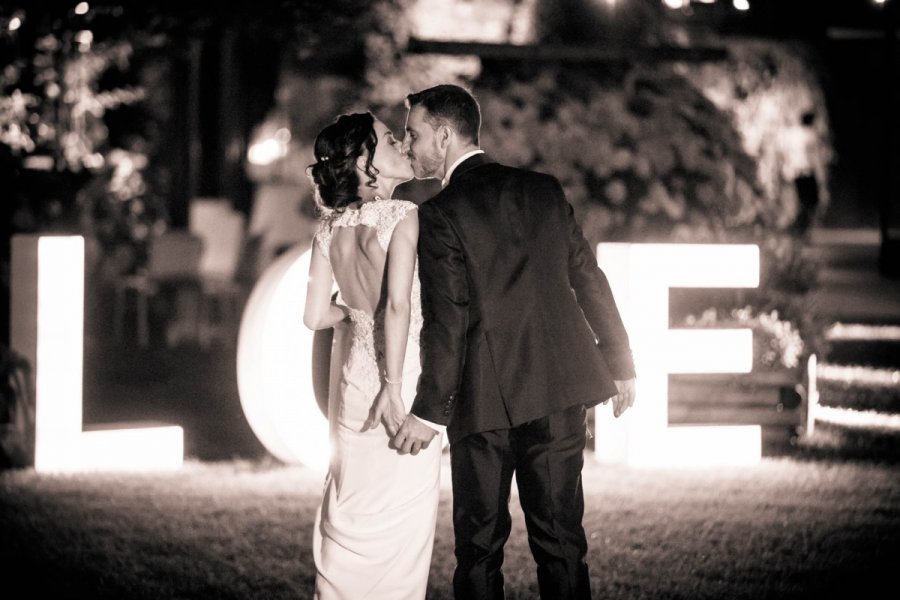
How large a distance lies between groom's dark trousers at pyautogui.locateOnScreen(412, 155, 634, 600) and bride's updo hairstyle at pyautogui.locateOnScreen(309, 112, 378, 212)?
16.2 inches

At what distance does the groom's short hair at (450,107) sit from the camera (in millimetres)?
4613

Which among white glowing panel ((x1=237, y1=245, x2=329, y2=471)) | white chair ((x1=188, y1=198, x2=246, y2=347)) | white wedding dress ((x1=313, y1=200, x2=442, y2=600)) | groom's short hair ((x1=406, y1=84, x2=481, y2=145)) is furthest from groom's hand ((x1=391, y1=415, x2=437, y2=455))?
white chair ((x1=188, y1=198, x2=246, y2=347))

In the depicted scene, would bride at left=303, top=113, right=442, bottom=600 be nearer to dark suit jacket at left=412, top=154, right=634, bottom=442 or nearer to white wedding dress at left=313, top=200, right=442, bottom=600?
white wedding dress at left=313, top=200, right=442, bottom=600

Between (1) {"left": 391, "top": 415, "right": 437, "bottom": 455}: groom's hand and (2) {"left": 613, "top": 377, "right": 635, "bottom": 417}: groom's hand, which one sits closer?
(1) {"left": 391, "top": 415, "right": 437, "bottom": 455}: groom's hand

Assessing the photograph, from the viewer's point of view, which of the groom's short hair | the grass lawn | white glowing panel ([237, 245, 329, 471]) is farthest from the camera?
white glowing panel ([237, 245, 329, 471])

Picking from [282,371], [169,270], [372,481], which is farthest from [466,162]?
[169,270]

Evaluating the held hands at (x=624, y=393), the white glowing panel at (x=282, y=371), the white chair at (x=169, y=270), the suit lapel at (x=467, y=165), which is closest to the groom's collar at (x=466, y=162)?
the suit lapel at (x=467, y=165)

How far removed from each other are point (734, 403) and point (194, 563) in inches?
161

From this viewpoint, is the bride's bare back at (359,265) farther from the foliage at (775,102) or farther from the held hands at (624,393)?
the foliage at (775,102)

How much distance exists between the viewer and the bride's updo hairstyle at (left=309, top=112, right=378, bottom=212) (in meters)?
4.84

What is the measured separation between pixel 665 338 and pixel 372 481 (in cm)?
377

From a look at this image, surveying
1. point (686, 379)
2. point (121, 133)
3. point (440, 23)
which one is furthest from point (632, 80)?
point (121, 133)

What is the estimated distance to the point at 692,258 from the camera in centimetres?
824

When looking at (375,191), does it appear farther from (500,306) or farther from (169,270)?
(169,270)
